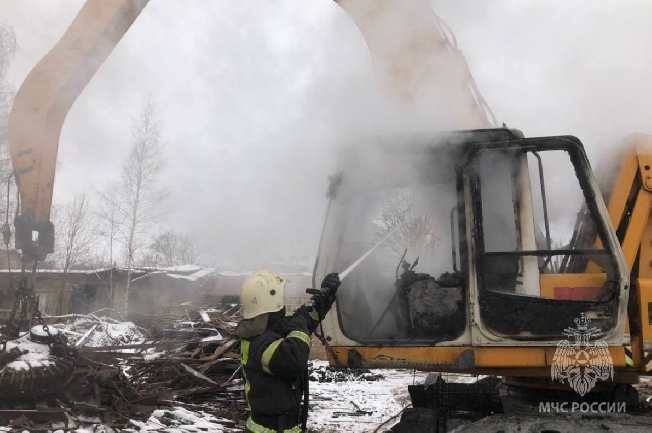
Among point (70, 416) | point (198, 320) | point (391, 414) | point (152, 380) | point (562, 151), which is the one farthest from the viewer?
point (198, 320)

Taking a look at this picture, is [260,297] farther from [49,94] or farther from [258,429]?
[49,94]

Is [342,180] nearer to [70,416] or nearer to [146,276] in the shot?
[70,416]

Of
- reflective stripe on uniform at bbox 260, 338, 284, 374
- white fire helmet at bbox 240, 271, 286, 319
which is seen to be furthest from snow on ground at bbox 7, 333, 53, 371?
reflective stripe on uniform at bbox 260, 338, 284, 374

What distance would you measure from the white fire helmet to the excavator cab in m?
0.46

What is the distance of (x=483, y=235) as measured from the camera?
3029mm

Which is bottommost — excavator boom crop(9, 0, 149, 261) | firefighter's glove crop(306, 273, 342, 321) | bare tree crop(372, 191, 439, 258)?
firefighter's glove crop(306, 273, 342, 321)

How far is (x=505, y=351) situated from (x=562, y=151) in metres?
1.36

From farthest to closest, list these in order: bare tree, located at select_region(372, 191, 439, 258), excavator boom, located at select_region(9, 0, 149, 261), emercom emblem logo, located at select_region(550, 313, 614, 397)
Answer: excavator boom, located at select_region(9, 0, 149, 261)
bare tree, located at select_region(372, 191, 439, 258)
emercom emblem logo, located at select_region(550, 313, 614, 397)

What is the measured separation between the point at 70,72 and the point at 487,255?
4583mm

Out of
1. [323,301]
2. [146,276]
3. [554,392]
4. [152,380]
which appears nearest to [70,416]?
[152,380]

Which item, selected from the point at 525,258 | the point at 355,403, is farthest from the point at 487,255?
the point at 355,403

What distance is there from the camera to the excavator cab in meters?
2.93

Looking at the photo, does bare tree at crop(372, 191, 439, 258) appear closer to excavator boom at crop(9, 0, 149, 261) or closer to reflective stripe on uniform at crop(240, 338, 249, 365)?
reflective stripe on uniform at crop(240, 338, 249, 365)

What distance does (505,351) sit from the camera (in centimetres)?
294
